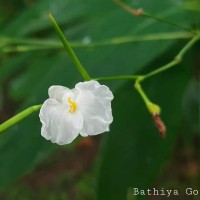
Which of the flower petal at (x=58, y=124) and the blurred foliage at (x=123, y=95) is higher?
the blurred foliage at (x=123, y=95)

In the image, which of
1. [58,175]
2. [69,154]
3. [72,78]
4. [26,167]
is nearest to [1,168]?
[26,167]

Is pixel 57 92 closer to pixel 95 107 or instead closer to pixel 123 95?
pixel 95 107

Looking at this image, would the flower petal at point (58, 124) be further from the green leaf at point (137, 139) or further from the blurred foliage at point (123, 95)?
the green leaf at point (137, 139)

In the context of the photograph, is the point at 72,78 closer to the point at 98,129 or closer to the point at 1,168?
the point at 1,168

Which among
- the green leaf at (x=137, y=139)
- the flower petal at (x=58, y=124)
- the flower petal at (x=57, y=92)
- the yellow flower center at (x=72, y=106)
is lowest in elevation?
the flower petal at (x=58, y=124)

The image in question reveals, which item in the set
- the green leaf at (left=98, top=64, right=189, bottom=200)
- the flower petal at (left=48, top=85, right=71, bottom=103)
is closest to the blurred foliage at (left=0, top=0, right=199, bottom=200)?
the green leaf at (left=98, top=64, right=189, bottom=200)

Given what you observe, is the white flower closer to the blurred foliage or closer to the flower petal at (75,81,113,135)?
the flower petal at (75,81,113,135)

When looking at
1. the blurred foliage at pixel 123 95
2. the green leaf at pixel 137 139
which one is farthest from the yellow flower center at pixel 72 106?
the green leaf at pixel 137 139

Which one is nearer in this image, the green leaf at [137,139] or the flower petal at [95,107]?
the flower petal at [95,107]

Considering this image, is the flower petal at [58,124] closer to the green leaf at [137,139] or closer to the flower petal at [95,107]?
the flower petal at [95,107]
